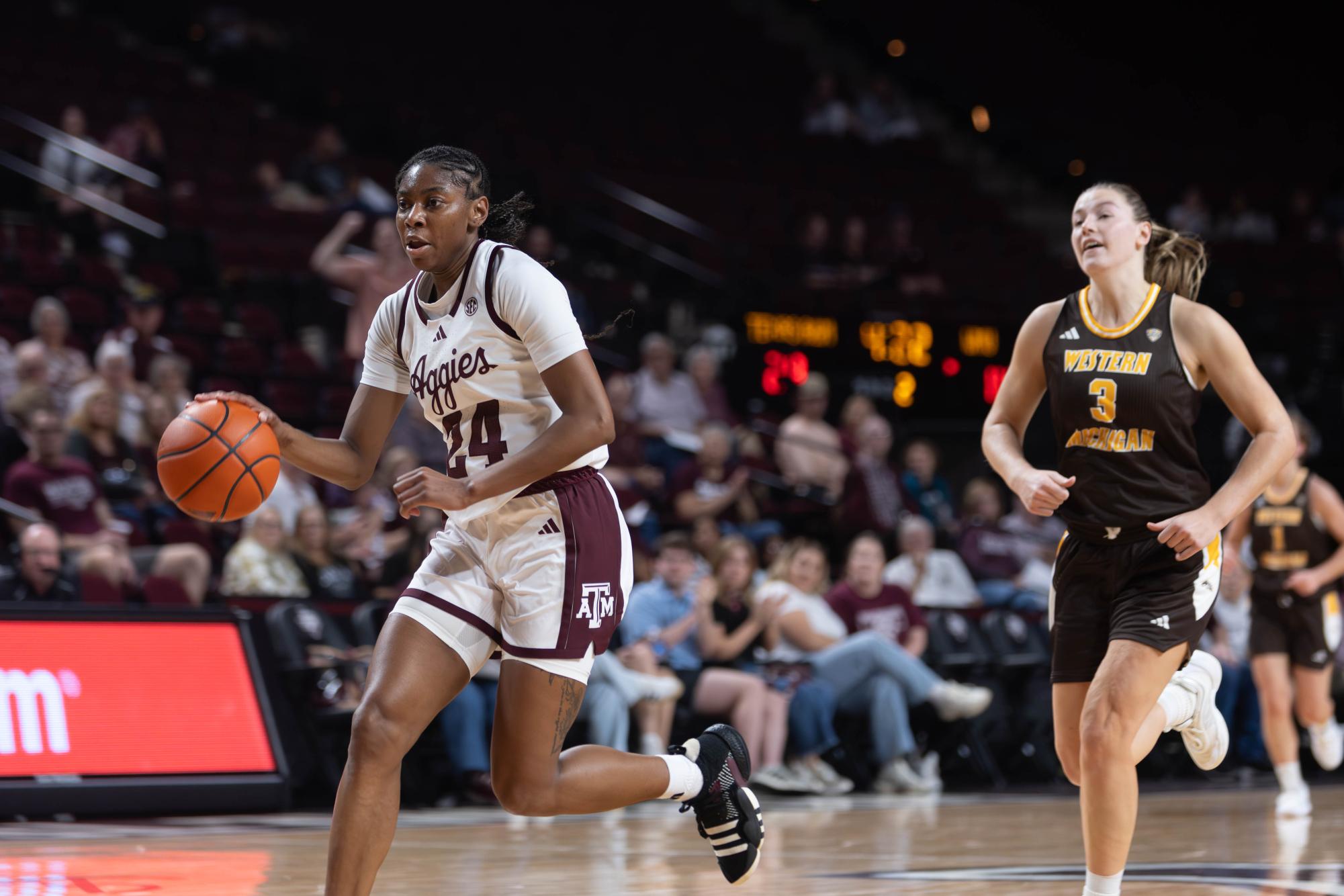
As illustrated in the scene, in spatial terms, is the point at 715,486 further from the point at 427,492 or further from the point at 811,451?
the point at 427,492

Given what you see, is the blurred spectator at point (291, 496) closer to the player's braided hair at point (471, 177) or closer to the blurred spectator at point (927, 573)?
the blurred spectator at point (927, 573)

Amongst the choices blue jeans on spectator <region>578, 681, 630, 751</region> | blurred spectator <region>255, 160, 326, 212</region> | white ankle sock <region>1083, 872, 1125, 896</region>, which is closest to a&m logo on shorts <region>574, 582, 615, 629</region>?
white ankle sock <region>1083, 872, 1125, 896</region>

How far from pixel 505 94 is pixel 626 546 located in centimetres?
1532

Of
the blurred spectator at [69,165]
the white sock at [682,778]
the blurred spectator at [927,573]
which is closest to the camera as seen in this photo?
the white sock at [682,778]

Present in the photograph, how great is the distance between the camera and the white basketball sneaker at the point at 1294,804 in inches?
309

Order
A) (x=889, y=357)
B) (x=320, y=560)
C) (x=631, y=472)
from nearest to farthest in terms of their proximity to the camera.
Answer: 1. (x=320, y=560)
2. (x=631, y=472)
3. (x=889, y=357)

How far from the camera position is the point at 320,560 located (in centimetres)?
912

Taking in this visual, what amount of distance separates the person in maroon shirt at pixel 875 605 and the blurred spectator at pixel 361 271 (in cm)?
372

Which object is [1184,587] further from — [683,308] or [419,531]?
[683,308]

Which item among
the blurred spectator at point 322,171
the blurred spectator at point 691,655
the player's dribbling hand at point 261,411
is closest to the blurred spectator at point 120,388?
the blurred spectator at point 691,655

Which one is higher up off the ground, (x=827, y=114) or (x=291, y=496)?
(x=827, y=114)

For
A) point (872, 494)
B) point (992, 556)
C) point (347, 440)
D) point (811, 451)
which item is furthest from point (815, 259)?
point (347, 440)

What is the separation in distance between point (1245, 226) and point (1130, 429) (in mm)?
15863

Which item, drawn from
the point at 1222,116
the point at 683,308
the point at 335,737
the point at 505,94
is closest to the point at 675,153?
the point at 505,94
